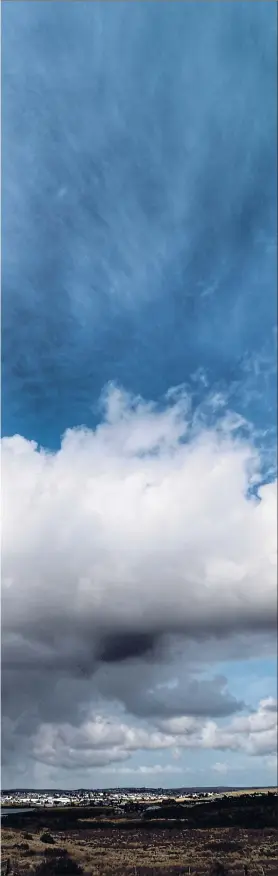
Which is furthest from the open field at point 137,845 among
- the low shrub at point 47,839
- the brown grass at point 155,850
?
the low shrub at point 47,839

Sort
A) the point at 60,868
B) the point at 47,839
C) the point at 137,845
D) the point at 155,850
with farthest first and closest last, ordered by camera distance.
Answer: the point at 47,839 < the point at 137,845 < the point at 155,850 < the point at 60,868

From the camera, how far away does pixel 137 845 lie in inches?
5094

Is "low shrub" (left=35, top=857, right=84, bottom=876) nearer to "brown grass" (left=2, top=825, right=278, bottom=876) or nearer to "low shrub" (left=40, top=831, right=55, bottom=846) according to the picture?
"brown grass" (left=2, top=825, right=278, bottom=876)

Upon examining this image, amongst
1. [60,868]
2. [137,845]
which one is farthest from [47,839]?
[60,868]

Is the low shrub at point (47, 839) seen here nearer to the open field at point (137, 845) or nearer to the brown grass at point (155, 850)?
the open field at point (137, 845)

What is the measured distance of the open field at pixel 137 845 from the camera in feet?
338

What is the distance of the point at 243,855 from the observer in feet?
377

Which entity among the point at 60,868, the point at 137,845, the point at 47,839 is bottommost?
the point at 137,845

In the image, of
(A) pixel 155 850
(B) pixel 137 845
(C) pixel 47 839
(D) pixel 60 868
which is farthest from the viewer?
(C) pixel 47 839

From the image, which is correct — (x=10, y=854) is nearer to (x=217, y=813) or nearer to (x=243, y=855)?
(x=243, y=855)

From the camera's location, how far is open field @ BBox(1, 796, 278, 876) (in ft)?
338

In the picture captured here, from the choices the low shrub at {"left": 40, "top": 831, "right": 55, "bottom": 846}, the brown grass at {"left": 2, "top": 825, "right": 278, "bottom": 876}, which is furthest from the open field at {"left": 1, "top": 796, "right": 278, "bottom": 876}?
the low shrub at {"left": 40, "top": 831, "right": 55, "bottom": 846}

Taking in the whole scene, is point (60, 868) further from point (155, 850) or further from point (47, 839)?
point (47, 839)

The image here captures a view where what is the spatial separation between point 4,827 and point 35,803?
52.3 m
